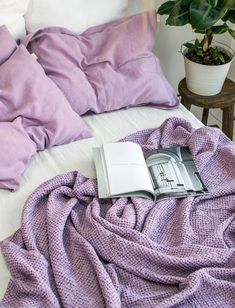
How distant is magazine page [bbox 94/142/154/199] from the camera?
45.8 inches

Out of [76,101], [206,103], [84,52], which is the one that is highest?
[84,52]

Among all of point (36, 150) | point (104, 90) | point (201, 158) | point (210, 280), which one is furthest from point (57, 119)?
point (210, 280)

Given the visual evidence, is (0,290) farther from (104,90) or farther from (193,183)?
(104,90)

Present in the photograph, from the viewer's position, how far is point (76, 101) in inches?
58.7

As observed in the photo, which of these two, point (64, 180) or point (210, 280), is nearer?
point (210, 280)

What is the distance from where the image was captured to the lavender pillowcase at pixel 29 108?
4.32 ft

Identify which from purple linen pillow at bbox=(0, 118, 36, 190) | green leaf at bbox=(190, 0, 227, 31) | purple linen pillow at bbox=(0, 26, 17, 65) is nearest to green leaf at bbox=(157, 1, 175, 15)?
green leaf at bbox=(190, 0, 227, 31)

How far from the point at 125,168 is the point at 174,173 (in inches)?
5.8

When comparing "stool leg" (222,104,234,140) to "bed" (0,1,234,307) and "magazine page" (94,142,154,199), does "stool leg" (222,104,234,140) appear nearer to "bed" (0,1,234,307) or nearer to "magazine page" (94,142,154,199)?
"bed" (0,1,234,307)

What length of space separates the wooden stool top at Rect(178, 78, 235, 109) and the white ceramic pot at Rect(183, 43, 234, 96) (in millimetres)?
19

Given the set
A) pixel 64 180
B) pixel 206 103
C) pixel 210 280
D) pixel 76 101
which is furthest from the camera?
pixel 206 103

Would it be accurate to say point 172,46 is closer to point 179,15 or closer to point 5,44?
point 179,15

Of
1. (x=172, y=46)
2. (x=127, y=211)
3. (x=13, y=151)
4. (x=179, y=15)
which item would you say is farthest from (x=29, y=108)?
(x=172, y=46)

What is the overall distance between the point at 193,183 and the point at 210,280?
339mm
